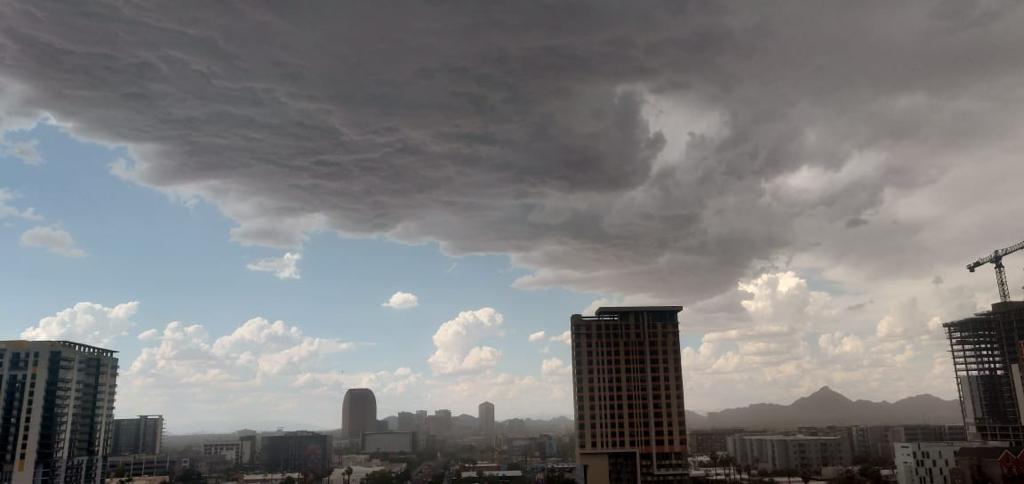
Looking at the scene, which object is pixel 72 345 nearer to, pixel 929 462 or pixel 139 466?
pixel 139 466

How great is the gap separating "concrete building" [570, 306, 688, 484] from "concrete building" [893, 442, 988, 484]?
41401mm

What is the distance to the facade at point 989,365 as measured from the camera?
137625mm

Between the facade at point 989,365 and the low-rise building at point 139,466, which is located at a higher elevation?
the facade at point 989,365

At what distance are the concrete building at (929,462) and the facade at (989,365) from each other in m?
33.1

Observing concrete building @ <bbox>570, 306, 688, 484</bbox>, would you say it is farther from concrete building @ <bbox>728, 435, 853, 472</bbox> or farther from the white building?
concrete building @ <bbox>728, 435, 853, 472</bbox>

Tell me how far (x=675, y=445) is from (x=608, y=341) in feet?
61.5

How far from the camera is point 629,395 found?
10612cm

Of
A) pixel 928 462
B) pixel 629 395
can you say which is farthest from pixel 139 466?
pixel 928 462

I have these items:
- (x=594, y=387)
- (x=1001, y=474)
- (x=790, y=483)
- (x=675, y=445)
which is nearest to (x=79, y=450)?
(x=594, y=387)

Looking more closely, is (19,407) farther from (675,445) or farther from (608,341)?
(675,445)

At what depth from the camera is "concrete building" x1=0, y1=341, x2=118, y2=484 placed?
105 meters

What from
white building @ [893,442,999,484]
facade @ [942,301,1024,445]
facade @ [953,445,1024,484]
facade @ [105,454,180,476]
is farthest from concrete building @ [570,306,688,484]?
facade @ [105,454,180,476]

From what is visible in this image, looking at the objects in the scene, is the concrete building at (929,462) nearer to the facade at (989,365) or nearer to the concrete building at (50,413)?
the facade at (989,365)

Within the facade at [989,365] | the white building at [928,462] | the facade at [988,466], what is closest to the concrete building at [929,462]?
the white building at [928,462]
